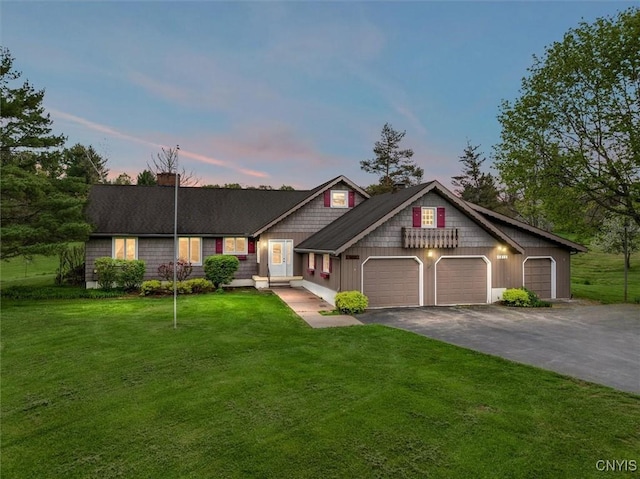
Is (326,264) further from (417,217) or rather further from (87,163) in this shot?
(87,163)

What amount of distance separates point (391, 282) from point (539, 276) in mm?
8397

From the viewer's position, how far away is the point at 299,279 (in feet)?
70.2

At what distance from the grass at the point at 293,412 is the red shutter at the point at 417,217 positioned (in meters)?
7.38

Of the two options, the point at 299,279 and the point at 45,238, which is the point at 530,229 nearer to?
the point at 299,279

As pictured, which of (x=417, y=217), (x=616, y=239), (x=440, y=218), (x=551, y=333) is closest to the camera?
(x=551, y=333)

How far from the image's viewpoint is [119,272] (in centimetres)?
1861

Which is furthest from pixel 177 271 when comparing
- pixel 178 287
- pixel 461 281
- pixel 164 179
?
pixel 461 281

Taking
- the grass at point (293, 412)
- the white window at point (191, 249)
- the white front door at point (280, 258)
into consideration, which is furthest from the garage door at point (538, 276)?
the white window at point (191, 249)

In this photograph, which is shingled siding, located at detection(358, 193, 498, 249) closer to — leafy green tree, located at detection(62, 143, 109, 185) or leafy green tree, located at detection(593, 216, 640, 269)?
leafy green tree, located at detection(593, 216, 640, 269)

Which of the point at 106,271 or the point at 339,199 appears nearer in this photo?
the point at 106,271

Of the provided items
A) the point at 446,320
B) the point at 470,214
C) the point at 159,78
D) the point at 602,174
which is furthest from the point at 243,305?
the point at 602,174

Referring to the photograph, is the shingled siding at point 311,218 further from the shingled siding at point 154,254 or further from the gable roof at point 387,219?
the gable roof at point 387,219

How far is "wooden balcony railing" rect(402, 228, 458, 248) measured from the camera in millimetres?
15398

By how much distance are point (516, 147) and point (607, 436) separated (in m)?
19.9
